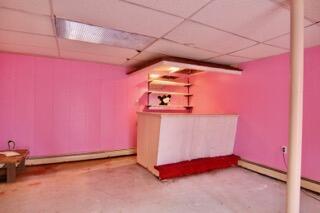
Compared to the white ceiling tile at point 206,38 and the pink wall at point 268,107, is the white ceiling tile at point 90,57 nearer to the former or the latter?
the white ceiling tile at point 206,38

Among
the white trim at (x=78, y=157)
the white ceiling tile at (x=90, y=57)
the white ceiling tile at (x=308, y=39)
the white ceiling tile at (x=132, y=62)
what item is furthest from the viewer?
the white ceiling tile at (x=132, y=62)

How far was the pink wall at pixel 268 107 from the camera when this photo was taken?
2.98 meters

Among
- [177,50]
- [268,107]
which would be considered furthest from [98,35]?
[268,107]

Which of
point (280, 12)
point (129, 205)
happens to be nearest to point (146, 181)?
point (129, 205)

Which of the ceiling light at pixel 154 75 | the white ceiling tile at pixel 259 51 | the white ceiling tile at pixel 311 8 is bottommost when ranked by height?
the ceiling light at pixel 154 75

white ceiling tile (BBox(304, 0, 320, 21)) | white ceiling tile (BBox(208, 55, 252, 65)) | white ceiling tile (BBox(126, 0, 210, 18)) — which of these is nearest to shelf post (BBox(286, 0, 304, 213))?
white ceiling tile (BBox(304, 0, 320, 21))

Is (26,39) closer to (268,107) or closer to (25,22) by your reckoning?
(25,22)

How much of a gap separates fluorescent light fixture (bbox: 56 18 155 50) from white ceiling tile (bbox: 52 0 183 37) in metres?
0.15

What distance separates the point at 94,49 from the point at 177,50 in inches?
57.3

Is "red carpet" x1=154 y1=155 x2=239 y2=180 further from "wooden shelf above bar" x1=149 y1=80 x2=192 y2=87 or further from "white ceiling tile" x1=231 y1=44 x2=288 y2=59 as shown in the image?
"wooden shelf above bar" x1=149 y1=80 x2=192 y2=87

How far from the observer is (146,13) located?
79.6 inches

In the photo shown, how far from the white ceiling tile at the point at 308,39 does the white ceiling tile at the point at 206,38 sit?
1.10ft

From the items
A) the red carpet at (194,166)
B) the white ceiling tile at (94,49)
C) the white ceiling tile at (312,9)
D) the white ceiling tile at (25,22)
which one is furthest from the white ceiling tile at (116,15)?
the red carpet at (194,166)

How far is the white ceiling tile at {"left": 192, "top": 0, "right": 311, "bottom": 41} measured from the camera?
1835 millimetres
